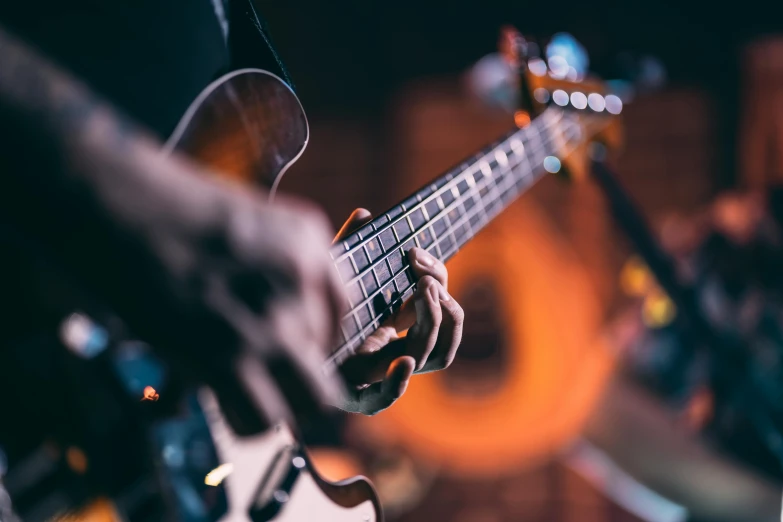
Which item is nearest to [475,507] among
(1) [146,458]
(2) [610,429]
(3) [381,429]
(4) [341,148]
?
(3) [381,429]

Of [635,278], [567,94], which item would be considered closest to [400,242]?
[567,94]

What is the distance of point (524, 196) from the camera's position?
2885mm

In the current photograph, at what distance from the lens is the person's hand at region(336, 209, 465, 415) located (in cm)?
64

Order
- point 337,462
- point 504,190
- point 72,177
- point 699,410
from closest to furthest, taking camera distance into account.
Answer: point 72,177, point 504,190, point 699,410, point 337,462

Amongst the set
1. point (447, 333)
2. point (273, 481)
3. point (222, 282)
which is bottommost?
point (273, 481)

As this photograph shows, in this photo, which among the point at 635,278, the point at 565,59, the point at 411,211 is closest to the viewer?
the point at 411,211

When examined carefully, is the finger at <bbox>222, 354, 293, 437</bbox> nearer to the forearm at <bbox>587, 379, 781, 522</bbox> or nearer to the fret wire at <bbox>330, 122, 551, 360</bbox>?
the fret wire at <bbox>330, 122, 551, 360</bbox>

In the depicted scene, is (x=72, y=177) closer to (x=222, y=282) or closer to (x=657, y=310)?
(x=222, y=282)

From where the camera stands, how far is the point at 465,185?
2.78 ft

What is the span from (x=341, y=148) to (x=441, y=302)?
2.58m

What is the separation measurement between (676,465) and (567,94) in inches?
48.2

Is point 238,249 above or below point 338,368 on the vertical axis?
above

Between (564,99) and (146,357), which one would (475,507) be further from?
(146,357)

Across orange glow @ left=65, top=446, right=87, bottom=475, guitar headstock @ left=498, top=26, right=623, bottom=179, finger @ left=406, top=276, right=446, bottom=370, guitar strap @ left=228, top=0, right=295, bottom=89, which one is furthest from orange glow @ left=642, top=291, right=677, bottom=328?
orange glow @ left=65, top=446, right=87, bottom=475
